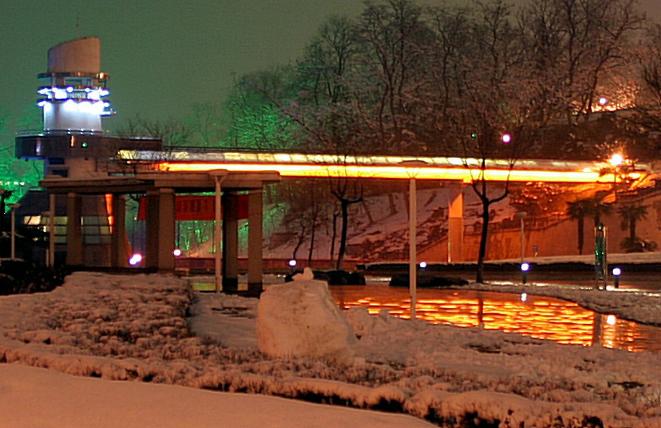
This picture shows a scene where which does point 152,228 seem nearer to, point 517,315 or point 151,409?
point 517,315

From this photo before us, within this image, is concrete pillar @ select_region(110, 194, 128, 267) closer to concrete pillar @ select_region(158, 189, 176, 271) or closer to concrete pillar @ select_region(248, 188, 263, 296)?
concrete pillar @ select_region(158, 189, 176, 271)

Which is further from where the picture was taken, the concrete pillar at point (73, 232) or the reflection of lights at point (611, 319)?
the concrete pillar at point (73, 232)

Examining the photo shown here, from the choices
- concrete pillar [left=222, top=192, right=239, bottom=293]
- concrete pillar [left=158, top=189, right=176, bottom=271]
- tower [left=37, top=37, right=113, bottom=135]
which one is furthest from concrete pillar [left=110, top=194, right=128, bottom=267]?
tower [left=37, top=37, right=113, bottom=135]

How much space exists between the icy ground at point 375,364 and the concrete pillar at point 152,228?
2103 centimetres

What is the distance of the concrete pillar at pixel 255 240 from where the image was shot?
38.8m

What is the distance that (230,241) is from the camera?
42656mm

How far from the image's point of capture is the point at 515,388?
11.4 m

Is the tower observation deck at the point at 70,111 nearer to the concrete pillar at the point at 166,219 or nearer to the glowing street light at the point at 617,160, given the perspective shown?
the glowing street light at the point at 617,160

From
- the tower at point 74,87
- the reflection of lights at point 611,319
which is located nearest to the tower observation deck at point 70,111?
the tower at point 74,87

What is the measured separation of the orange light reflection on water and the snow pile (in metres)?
7.10

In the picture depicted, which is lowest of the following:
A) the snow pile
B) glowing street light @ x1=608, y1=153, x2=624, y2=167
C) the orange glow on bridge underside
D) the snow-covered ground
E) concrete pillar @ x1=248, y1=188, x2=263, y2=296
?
the snow-covered ground

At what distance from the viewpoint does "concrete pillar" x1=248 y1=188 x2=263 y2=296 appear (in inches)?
1527

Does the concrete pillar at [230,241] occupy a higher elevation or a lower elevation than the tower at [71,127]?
lower

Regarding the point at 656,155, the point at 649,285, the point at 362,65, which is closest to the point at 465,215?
the point at 656,155
